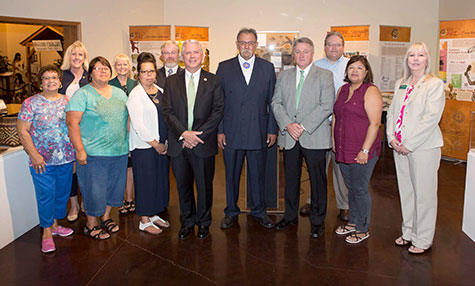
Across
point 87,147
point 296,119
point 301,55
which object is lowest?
point 87,147

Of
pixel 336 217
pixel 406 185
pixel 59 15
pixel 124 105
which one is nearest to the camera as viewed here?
pixel 406 185

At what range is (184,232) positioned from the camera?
3727 millimetres

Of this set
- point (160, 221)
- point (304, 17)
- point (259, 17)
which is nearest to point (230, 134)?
point (160, 221)

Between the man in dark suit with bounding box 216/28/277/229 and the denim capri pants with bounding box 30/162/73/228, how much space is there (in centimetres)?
144

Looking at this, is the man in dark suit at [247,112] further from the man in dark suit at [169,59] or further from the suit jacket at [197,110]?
the man in dark suit at [169,59]

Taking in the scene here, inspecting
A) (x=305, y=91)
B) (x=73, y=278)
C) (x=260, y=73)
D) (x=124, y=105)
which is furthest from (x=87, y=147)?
(x=305, y=91)

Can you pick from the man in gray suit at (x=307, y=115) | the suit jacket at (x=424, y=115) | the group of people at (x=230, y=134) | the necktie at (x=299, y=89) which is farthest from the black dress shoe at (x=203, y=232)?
the suit jacket at (x=424, y=115)

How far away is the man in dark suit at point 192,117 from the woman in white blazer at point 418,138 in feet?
4.98

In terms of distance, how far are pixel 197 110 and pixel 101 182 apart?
109cm

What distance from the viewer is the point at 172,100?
354 cm

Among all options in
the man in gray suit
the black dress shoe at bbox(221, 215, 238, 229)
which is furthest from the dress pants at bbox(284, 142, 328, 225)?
the black dress shoe at bbox(221, 215, 238, 229)

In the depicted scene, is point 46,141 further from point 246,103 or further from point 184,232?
point 246,103

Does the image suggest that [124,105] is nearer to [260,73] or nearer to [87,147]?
[87,147]

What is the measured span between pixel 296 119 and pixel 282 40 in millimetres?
4552
